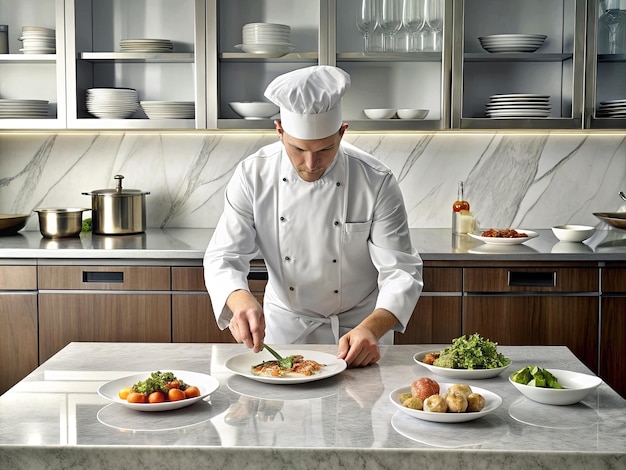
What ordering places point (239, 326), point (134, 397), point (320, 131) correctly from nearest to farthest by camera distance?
point (134, 397), point (239, 326), point (320, 131)

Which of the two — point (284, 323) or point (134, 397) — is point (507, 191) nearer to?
point (284, 323)

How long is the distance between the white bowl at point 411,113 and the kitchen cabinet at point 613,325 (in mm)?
1156

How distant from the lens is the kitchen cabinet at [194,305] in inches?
148

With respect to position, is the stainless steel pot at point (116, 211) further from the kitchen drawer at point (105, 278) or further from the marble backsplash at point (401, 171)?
the kitchen drawer at point (105, 278)

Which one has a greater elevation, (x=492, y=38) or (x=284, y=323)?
(x=492, y=38)

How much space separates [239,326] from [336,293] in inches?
25.0

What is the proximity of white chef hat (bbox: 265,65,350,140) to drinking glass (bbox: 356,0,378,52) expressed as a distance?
170 cm

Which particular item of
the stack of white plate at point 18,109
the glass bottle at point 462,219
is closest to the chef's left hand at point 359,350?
the glass bottle at point 462,219

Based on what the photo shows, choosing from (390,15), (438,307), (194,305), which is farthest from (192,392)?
(390,15)

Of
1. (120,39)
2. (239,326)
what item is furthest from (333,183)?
(120,39)

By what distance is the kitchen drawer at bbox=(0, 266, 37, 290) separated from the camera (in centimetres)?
378

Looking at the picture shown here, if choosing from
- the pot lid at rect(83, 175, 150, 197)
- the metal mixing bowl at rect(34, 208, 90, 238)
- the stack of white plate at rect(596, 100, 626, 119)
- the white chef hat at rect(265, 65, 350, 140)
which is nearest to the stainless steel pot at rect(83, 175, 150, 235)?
the pot lid at rect(83, 175, 150, 197)

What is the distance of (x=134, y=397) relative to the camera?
1812 millimetres

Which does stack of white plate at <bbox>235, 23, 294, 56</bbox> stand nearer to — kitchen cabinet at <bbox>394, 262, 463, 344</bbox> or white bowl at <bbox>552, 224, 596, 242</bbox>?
kitchen cabinet at <bbox>394, 262, 463, 344</bbox>
